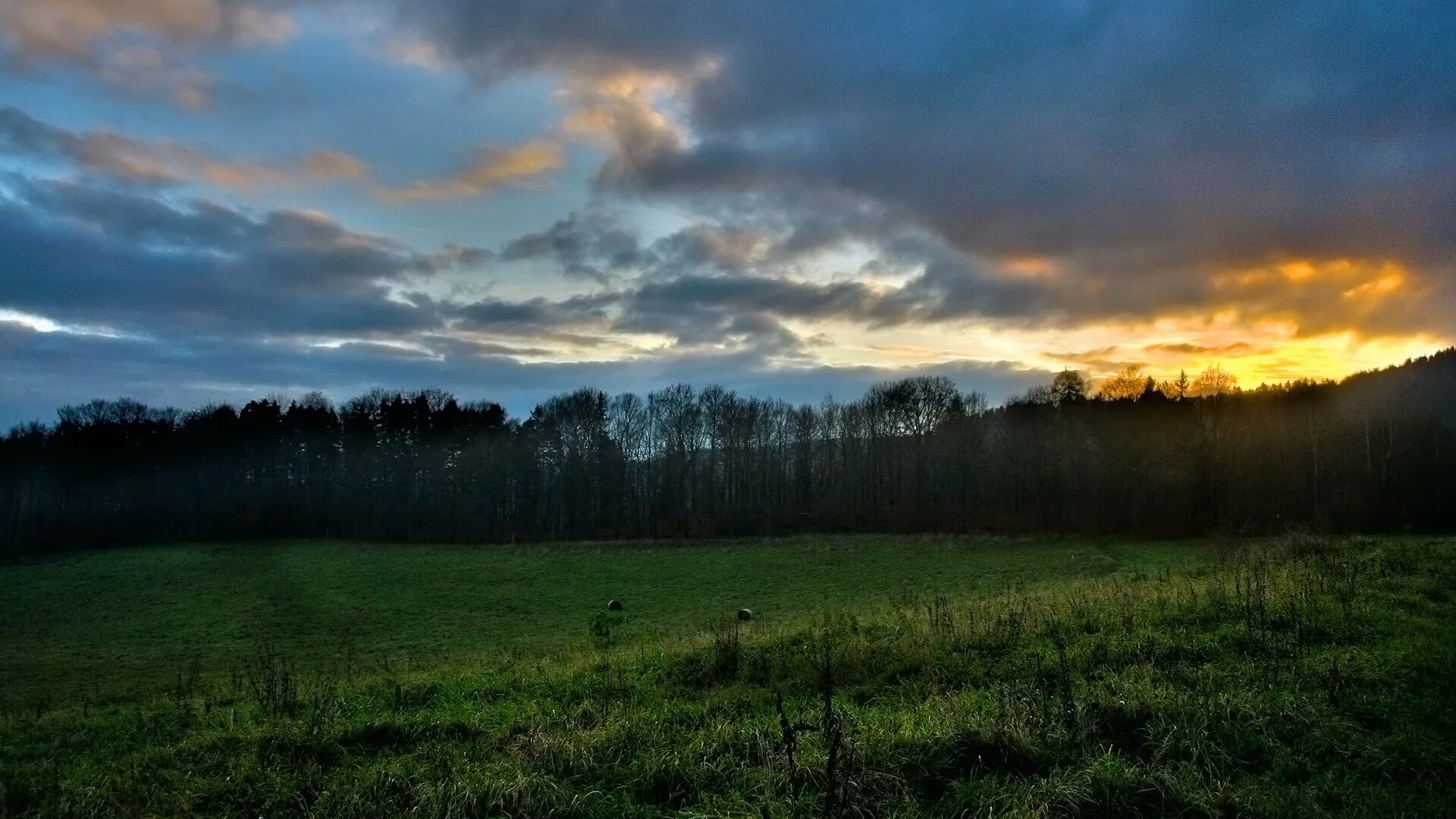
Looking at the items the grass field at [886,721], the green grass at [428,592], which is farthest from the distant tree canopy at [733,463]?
the grass field at [886,721]

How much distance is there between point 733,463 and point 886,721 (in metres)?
80.5

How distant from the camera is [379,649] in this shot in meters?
25.8

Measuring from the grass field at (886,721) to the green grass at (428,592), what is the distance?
833 centimetres

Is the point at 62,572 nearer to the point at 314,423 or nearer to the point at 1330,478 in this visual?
the point at 314,423

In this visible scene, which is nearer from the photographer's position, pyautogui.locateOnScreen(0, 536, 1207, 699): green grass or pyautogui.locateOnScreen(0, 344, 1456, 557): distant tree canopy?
pyautogui.locateOnScreen(0, 536, 1207, 699): green grass

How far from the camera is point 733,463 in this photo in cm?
8788

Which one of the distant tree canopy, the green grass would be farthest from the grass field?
the distant tree canopy

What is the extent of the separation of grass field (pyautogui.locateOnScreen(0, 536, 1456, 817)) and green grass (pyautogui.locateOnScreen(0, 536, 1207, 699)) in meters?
8.33

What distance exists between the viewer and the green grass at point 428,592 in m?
25.7

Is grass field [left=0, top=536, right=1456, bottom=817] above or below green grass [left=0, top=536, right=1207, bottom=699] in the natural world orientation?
above

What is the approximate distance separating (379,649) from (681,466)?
61.1 meters

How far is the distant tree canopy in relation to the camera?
61719 mm

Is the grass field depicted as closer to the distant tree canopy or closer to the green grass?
the green grass

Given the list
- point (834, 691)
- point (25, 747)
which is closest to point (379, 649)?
point (25, 747)
